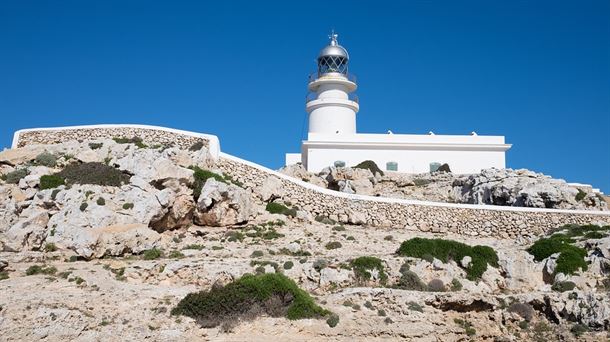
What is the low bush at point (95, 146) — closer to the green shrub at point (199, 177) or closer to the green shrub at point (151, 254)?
the green shrub at point (199, 177)

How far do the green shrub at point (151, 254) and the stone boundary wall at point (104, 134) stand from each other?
369 inches

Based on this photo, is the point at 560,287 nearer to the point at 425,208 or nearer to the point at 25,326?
the point at 425,208

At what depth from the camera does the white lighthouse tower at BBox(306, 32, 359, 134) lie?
131 feet

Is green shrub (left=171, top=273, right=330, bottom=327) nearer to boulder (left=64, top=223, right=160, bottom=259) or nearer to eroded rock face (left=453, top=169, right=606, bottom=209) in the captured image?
boulder (left=64, top=223, right=160, bottom=259)

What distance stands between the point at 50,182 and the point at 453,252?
15.1m

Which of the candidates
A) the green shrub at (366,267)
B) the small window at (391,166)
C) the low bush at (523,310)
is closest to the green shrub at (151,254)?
the green shrub at (366,267)

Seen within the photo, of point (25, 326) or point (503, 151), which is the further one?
point (503, 151)

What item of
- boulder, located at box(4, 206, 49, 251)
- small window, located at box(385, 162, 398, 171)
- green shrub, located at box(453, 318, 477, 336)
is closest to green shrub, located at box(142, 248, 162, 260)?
boulder, located at box(4, 206, 49, 251)

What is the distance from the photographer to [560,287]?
19.6 meters

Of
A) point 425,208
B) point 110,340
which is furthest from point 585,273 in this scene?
point 110,340

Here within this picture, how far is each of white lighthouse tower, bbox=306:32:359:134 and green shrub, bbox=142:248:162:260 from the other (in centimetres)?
2139

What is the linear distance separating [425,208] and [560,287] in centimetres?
804

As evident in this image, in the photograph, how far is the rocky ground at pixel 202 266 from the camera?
15.3 m

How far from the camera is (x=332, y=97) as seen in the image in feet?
134
